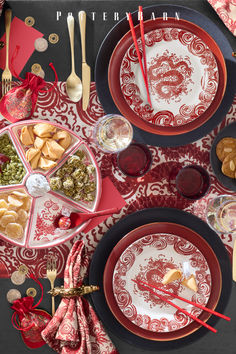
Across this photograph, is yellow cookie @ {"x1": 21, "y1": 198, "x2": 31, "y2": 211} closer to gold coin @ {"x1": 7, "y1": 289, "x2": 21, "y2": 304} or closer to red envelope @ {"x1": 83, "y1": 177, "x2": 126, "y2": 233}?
red envelope @ {"x1": 83, "y1": 177, "x2": 126, "y2": 233}

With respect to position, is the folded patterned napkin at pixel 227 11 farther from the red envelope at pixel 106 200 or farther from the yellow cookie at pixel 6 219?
the yellow cookie at pixel 6 219

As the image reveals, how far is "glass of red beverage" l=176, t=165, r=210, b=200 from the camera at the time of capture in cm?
182

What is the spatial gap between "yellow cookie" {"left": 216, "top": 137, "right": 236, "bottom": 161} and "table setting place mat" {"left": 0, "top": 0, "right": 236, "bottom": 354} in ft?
0.09

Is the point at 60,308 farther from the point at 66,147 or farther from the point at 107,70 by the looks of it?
the point at 107,70

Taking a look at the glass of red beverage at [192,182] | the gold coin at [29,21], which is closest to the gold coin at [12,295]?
the glass of red beverage at [192,182]

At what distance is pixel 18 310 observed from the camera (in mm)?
1843

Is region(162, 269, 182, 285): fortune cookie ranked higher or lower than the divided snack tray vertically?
lower

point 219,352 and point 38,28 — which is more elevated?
point 38,28

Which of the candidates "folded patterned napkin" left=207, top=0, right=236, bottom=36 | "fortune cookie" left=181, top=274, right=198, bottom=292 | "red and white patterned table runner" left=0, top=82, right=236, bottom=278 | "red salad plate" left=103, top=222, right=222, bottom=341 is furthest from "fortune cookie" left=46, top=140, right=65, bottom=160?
"folded patterned napkin" left=207, top=0, right=236, bottom=36

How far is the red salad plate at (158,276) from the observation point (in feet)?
5.97

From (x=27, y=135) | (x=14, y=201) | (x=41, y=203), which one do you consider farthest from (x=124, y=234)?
(x=27, y=135)

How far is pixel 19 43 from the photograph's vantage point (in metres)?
1.82

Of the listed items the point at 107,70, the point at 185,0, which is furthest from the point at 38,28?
the point at 185,0

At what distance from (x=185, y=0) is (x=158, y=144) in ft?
2.08
